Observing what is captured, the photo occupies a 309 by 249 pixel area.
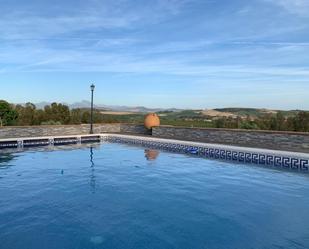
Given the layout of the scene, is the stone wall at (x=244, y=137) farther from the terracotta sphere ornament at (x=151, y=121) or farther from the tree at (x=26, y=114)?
the tree at (x=26, y=114)

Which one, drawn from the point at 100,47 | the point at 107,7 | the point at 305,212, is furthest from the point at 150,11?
the point at 305,212

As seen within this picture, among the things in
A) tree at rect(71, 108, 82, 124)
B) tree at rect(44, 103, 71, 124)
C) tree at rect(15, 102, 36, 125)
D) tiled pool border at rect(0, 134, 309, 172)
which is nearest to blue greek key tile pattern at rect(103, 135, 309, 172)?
tiled pool border at rect(0, 134, 309, 172)

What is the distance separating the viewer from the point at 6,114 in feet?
67.8

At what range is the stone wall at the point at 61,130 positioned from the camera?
1700 cm

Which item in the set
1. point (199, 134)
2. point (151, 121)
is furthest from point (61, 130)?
point (199, 134)

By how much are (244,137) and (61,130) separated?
422 inches

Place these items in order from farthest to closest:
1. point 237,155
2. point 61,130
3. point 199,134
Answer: point 61,130 → point 199,134 → point 237,155

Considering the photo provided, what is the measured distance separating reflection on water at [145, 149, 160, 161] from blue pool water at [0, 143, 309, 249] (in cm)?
81

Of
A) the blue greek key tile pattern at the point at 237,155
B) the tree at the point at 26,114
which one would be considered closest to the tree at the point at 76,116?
the tree at the point at 26,114

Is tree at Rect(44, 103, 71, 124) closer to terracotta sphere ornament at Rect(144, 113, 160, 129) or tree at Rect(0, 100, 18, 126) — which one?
tree at Rect(0, 100, 18, 126)

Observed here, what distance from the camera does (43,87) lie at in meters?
32.0

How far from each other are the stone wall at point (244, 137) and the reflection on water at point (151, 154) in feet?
8.55

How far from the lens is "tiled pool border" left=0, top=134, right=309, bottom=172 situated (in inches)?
419

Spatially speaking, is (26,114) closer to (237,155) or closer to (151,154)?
(151,154)
